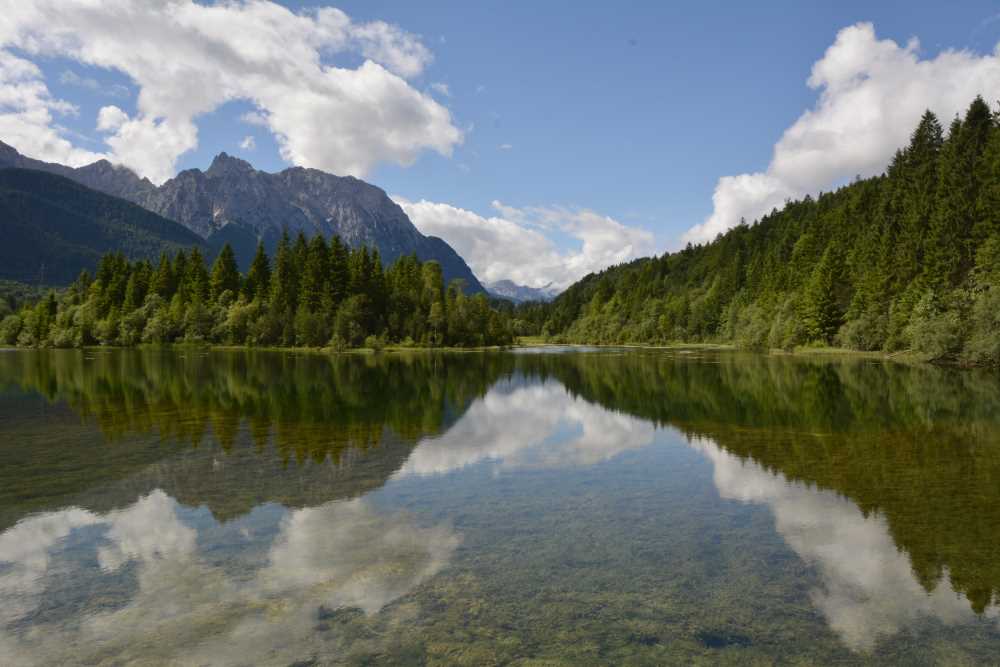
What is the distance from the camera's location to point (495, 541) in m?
13.4

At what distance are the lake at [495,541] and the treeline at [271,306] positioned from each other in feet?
290

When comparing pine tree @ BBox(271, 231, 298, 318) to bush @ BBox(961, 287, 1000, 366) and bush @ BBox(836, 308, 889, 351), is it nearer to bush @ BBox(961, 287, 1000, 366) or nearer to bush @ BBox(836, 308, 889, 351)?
bush @ BBox(836, 308, 889, 351)

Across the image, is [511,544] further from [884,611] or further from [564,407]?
[564,407]

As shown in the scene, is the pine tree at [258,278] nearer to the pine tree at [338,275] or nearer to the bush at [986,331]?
the pine tree at [338,275]

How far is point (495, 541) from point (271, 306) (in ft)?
371

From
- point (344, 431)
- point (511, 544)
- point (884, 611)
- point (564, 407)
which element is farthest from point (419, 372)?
point (884, 611)

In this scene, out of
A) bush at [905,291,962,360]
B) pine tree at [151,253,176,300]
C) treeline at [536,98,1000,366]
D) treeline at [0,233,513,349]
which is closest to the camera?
bush at [905,291,962,360]

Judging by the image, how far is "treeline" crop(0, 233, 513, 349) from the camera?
116 metres

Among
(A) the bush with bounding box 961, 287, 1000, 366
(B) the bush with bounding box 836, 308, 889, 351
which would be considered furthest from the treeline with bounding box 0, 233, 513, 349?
(A) the bush with bounding box 961, 287, 1000, 366

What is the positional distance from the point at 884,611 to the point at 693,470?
10.5 m

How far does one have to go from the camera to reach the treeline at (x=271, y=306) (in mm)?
116375

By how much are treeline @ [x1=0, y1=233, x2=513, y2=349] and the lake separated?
8852 cm

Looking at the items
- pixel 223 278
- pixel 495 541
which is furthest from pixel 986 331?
pixel 223 278

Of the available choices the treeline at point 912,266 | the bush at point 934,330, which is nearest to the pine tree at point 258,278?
the treeline at point 912,266
